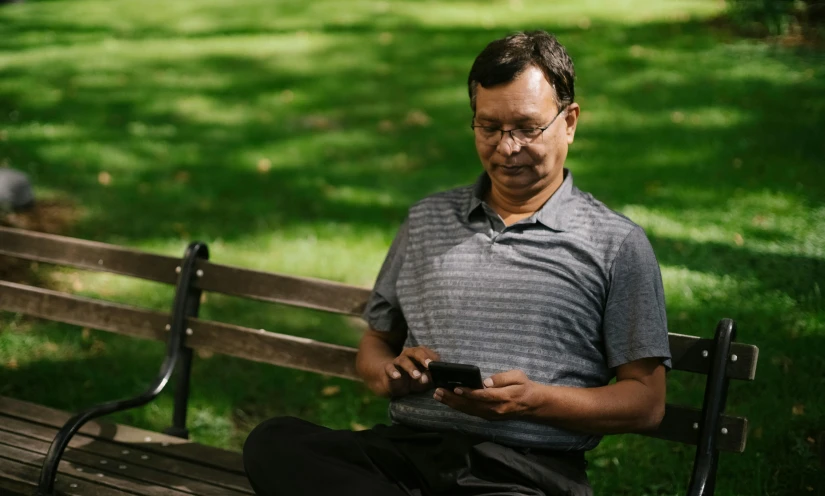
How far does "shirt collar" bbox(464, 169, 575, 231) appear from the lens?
10.8ft

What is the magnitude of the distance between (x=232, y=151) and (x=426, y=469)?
6.27 meters

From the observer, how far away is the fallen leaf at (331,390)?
17.5ft

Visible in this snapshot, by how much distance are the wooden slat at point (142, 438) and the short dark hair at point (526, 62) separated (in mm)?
1754

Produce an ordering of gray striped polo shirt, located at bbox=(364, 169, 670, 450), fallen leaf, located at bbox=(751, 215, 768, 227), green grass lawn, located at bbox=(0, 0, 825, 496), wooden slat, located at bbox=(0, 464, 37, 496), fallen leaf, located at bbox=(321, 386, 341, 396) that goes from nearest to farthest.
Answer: gray striped polo shirt, located at bbox=(364, 169, 670, 450)
wooden slat, located at bbox=(0, 464, 37, 496)
green grass lawn, located at bbox=(0, 0, 825, 496)
fallen leaf, located at bbox=(321, 386, 341, 396)
fallen leaf, located at bbox=(751, 215, 768, 227)

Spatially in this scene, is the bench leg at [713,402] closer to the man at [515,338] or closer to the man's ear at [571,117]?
the man at [515,338]

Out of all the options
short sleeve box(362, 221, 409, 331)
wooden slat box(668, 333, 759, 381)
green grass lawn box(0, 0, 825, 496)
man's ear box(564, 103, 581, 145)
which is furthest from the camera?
green grass lawn box(0, 0, 825, 496)

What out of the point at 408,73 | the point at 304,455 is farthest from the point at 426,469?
the point at 408,73

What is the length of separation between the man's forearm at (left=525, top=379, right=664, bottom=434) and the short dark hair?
3.12 feet

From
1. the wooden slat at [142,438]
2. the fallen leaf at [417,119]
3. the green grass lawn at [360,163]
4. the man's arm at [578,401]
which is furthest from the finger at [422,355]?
the fallen leaf at [417,119]

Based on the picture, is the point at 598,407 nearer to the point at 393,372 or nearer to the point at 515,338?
the point at 515,338

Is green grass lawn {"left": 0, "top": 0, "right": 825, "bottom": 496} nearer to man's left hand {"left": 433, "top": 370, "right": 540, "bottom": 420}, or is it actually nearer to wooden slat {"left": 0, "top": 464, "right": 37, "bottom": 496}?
wooden slat {"left": 0, "top": 464, "right": 37, "bottom": 496}

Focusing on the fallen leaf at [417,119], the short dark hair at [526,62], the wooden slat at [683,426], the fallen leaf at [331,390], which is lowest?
the fallen leaf at [331,390]

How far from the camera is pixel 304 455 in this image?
307cm

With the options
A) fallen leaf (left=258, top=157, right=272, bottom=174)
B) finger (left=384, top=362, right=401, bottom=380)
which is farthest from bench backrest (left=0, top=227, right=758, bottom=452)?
fallen leaf (left=258, top=157, right=272, bottom=174)
